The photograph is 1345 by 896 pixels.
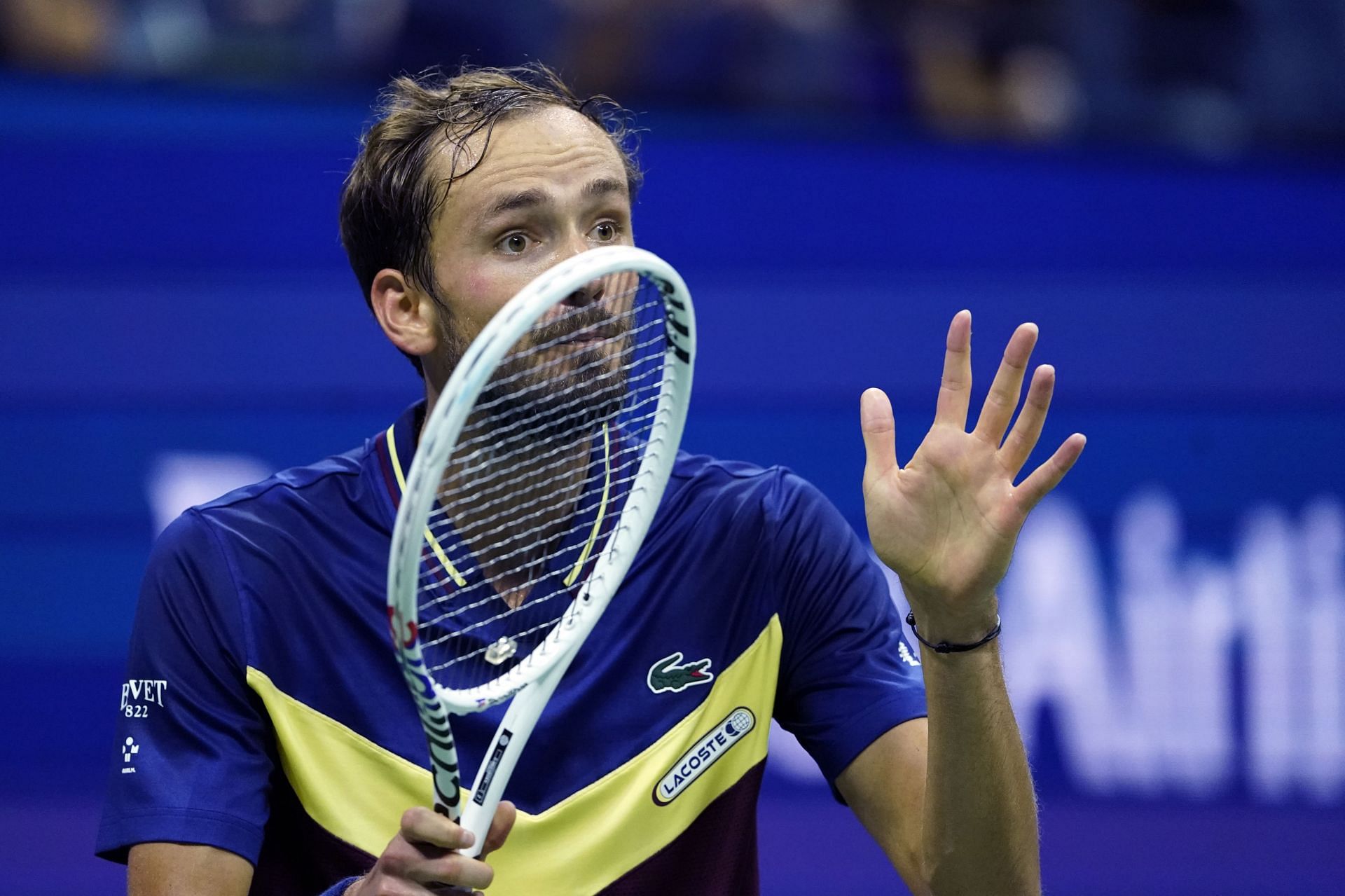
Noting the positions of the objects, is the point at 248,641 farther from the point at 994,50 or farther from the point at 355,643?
the point at 994,50

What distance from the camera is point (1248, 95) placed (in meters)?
6.71

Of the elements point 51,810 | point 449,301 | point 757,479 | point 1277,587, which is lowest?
point 51,810

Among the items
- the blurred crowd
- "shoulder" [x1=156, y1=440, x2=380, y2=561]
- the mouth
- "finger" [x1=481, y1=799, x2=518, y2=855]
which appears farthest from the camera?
the blurred crowd

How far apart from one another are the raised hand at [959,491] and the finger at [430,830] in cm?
75

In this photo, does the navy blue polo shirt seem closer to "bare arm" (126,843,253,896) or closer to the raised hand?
"bare arm" (126,843,253,896)

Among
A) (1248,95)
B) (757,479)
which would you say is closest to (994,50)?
(1248,95)

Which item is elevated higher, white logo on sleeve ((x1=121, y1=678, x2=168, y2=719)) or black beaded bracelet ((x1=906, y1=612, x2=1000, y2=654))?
black beaded bracelet ((x1=906, y1=612, x2=1000, y2=654))

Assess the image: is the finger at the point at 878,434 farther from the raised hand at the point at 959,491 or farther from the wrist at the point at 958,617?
Answer: the wrist at the point at 958,617

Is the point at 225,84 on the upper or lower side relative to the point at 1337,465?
upper

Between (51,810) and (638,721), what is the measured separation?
350 centimetres

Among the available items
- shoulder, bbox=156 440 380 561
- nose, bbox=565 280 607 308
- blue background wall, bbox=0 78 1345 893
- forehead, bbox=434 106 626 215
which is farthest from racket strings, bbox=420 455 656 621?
blue background wall, bbox=0 78 1345 893

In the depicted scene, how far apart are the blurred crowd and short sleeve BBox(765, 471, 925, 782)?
3.43 meters

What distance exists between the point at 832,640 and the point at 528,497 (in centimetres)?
57

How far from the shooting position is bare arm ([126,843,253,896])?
2.65 meters
